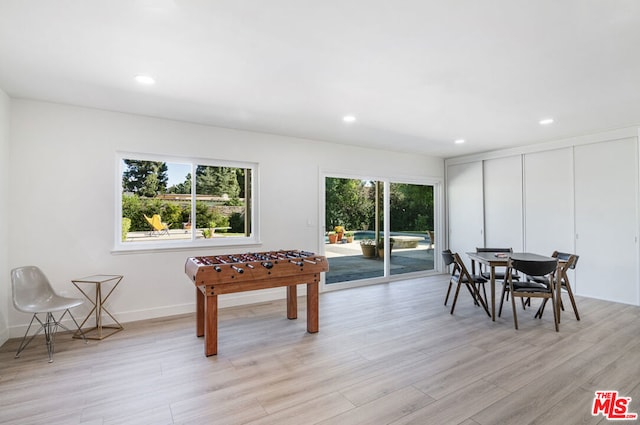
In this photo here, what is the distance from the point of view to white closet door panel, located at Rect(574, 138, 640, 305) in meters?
4.70

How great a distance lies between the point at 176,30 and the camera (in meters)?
2.23

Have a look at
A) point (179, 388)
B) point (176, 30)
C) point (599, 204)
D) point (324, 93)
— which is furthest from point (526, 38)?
point (599, 204)

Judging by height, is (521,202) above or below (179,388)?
above

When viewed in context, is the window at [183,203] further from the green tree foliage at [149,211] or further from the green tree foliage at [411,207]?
the green tree foliage at [411,207]

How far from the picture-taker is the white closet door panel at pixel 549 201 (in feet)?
17.6

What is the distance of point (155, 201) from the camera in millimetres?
4305

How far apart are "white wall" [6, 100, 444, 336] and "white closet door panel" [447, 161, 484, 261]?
13.8 ft

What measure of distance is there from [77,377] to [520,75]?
459 cm

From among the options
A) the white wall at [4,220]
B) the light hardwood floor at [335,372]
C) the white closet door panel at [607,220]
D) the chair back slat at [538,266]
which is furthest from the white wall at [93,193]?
the white closet door panel at [607,220]

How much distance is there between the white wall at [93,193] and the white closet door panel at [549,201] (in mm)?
4556

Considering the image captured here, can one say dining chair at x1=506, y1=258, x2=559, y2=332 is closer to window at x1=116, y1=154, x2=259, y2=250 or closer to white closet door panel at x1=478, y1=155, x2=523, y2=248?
white closet door panel at x1=478, y1=155, x2=523, y2=248

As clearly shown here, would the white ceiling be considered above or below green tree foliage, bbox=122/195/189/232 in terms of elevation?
above

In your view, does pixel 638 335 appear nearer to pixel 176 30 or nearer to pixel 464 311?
pixel 464 311
